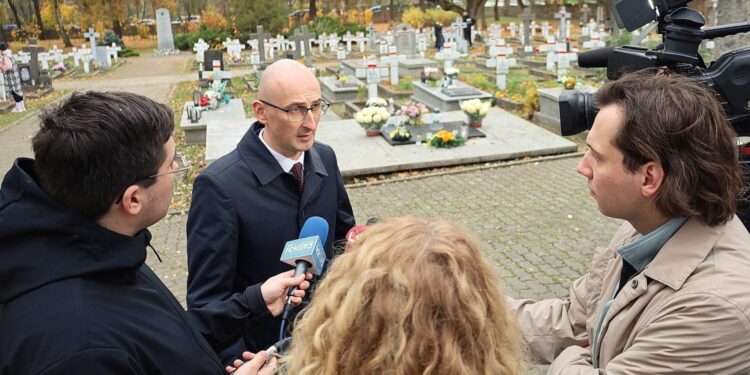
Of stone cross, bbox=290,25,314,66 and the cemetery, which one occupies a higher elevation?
stone cross, bbox=290,25,314,66

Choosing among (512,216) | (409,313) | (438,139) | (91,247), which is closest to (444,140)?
(438,139)

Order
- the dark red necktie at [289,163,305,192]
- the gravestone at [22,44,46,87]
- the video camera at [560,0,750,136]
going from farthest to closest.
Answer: the gravestone at [22,44,46,87]
the dark red necktie at [289,163,305,192]
the video camera at [560,0,750,136]

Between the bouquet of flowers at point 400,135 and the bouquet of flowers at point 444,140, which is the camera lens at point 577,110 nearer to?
the bouquet of flowers at point 444,140

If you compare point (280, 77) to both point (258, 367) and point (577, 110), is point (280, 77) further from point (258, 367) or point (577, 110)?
point (258, 367)

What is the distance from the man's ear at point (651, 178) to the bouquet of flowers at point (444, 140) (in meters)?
7.18

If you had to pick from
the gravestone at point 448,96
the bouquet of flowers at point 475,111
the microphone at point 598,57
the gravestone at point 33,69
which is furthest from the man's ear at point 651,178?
the gravestone at point 33,69

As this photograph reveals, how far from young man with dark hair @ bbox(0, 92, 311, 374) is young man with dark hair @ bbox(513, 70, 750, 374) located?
119cm

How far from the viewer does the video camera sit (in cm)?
213

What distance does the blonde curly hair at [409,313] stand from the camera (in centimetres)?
113

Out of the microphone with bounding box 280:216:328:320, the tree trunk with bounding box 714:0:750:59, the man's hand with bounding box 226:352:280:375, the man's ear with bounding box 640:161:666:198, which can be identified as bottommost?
the man's hand with bounding box 226:352:280:375

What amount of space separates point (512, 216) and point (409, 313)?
18.8 feet

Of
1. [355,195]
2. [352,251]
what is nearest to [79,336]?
[352,251]

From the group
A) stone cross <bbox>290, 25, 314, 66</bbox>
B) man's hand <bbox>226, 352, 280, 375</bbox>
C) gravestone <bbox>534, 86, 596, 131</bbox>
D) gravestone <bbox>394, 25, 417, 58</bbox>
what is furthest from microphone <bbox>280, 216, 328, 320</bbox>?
stone cross <bbox>290, 25, 314, 66</bbox>

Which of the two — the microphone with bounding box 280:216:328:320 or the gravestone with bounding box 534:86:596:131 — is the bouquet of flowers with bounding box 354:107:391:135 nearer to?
the gravestone with bounding box 534:86:596:131
